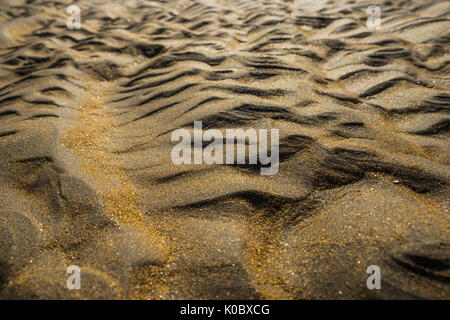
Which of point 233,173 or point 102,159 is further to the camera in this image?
point 102,159

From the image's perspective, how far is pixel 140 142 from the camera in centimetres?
170

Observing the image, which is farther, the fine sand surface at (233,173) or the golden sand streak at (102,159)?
the golden sand streak at (102,159)

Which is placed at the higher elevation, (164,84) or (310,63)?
(310,63)

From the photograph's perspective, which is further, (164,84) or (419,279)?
(164,84)

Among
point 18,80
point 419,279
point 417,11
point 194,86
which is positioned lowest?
point 419,279

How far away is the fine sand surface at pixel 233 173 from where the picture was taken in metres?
0.98

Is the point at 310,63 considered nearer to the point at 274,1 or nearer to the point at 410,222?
the point at 410,222

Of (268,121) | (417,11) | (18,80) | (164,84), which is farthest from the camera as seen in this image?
(417,11)

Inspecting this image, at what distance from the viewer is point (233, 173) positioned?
1.37 meters

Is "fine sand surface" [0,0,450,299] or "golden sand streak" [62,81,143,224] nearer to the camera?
"fine sand surface" [0,0,450,299]

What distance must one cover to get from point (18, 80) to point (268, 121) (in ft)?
7.29

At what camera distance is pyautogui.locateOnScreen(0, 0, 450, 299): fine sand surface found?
0.98 metres

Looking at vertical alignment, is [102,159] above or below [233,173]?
above
